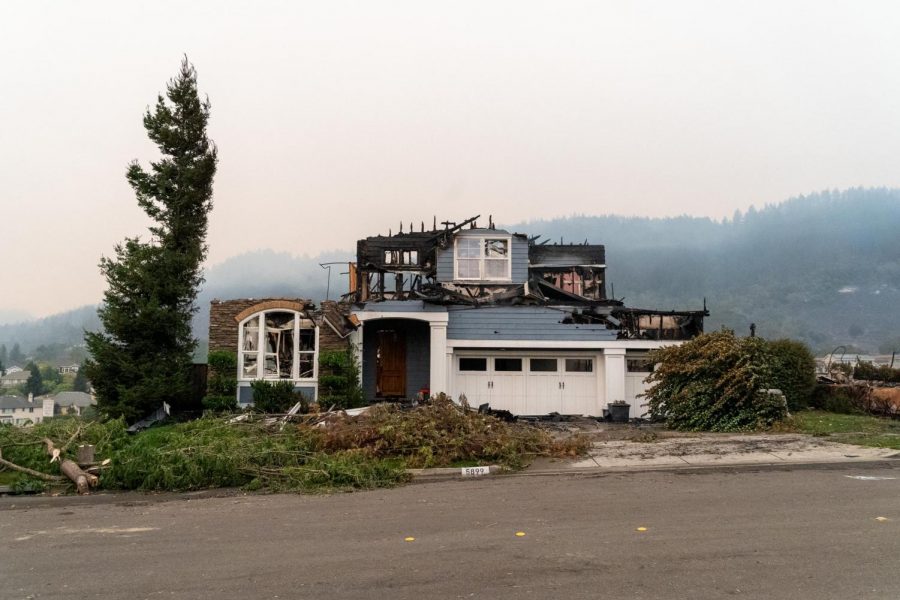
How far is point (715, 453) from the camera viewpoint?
12.3 m

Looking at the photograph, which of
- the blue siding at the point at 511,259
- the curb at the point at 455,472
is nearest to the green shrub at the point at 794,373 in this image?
the blue siding at the point at 511,259

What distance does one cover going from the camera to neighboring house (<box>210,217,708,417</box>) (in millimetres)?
18969

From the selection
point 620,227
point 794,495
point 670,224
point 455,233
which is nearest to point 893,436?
point 794,495

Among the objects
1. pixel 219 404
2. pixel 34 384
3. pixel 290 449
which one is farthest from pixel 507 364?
pixel 34 384

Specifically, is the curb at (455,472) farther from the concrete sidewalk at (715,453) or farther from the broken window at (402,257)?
the broken window at (402,257)

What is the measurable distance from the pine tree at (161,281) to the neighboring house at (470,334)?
4.29 ft

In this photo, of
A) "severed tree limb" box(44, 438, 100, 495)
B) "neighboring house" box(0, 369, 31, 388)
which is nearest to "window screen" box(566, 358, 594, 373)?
"severed tree limb" box(44, 438, 100, 495)

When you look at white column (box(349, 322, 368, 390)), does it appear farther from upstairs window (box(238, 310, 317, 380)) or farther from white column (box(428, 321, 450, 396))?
white column (box(428, 321, 450, 396))

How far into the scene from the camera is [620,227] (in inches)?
6732

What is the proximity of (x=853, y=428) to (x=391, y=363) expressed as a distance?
1301 cm

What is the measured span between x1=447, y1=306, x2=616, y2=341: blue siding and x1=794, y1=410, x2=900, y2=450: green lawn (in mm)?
5998

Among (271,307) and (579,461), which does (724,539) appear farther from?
(271,307)

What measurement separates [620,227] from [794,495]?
553 feet

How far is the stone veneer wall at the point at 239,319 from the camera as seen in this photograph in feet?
61.8
